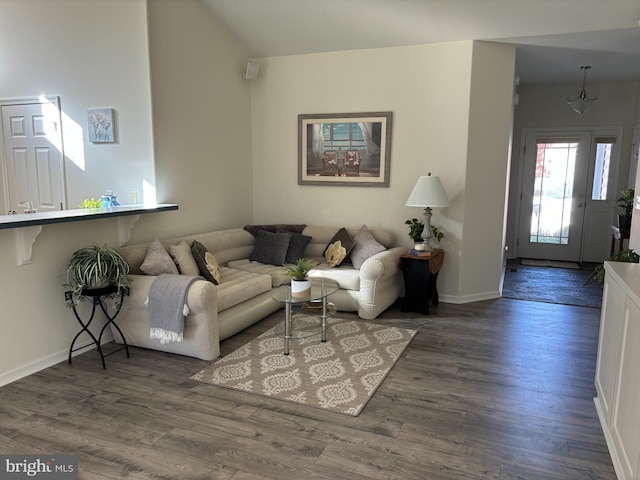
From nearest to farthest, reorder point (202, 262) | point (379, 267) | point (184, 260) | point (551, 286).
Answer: point (184, 260) → point (202, 262) → point (379, 267) → point (551, 286)

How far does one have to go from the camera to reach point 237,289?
3996 mm

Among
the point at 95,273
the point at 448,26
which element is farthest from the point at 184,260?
the point at 448,26

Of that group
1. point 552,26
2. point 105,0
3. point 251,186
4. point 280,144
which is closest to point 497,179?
point 552,26

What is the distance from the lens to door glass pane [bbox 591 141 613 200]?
7.07 m

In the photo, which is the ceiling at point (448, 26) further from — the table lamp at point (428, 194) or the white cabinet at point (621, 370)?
the white cabinet at point (621, 370)

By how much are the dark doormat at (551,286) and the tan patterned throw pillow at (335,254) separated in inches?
79.1

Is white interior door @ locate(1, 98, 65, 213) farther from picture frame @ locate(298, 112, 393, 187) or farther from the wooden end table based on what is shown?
the wooden end table

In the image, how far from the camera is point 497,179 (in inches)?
199

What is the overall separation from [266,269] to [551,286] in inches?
144

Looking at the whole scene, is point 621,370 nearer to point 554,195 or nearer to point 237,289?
point 237,289

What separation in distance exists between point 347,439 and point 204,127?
3630 millimetres

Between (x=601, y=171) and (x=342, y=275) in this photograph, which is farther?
(x=601, y=171)

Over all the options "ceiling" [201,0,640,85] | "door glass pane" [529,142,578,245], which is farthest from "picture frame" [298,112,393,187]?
"door glass pane" [529,142,578,245]

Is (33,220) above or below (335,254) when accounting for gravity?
above
